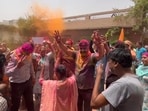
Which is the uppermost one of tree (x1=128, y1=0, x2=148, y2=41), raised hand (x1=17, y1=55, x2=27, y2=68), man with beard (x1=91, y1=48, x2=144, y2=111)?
man with beard (x1=91, y1=48, x2=144, y2=111)

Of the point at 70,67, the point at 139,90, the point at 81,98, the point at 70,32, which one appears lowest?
the point at 70,32

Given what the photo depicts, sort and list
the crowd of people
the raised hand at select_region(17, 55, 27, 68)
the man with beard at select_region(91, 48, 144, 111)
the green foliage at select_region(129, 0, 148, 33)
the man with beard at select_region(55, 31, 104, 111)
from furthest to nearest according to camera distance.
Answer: the green foliage at select_region(129, 0, 148, 33)
the raised hand at select_region(17, 55, 27, 68)
the man with beard at select_region(55, 31, 104, 111)
the crowd of people
the man with beard at select_region(91, 48, 144, 111)

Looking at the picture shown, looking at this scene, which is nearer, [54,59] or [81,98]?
[81,98]

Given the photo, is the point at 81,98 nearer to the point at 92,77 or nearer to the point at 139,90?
Result: the point at 92,77

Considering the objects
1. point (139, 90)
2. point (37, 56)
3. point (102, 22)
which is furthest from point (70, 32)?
point (139, 90)

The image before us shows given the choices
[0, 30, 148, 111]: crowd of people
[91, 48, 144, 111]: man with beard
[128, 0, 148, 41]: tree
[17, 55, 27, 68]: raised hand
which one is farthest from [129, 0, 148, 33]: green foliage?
[91, 48, 144, 111]: man with beard

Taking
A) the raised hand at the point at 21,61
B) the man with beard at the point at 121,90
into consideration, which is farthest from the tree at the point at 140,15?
the man with beard at the point at 121,90

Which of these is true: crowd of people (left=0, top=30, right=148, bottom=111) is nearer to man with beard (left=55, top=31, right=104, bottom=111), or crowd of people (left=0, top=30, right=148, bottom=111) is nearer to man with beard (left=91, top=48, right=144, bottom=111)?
man with beard (left=55, top=31, right=104, bottom=111)


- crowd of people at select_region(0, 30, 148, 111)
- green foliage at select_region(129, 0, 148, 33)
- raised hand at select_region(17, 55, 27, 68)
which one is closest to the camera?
crowd of people at select_region(0, 30, 148, 111)

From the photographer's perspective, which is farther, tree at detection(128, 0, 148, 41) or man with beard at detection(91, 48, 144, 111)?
tree at detection(128, 0, 148, 41)

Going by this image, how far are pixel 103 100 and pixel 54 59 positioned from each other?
200 inches

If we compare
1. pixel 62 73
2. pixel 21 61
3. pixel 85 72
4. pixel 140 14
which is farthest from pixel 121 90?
pixel 140 14

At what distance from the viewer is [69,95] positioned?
7.56m

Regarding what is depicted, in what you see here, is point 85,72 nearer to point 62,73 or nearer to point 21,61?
point 62,73
